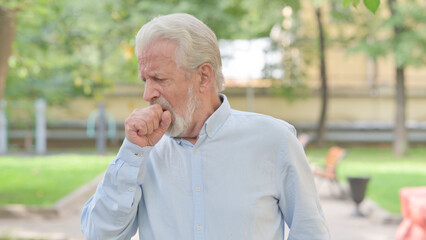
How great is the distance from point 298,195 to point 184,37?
0.65 m

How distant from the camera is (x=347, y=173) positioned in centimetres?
1723

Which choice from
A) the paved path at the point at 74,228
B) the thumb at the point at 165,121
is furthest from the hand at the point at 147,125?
the paved path at the point at 74,228

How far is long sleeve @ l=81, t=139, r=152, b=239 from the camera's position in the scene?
7.09 feet

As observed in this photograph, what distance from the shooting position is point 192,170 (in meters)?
2.25

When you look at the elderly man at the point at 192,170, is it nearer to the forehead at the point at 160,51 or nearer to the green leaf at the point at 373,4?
the forehead at the point at 160,51

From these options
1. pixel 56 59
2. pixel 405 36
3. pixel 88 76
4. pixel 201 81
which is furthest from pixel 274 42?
pixel 201 81

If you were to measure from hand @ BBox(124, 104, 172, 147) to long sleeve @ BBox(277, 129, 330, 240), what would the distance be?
414 mm

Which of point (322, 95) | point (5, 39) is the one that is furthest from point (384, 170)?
point (5, 39)

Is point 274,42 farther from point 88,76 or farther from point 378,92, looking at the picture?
point 88,76

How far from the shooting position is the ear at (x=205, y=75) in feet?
7.63

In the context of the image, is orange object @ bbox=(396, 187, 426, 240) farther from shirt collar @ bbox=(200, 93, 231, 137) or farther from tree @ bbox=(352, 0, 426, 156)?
tree @ bbox=(352, 0, 426, 156)

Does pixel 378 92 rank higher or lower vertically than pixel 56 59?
lower

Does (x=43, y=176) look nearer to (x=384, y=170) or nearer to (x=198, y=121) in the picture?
(x=384, y=170)

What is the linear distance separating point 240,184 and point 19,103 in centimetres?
1982
